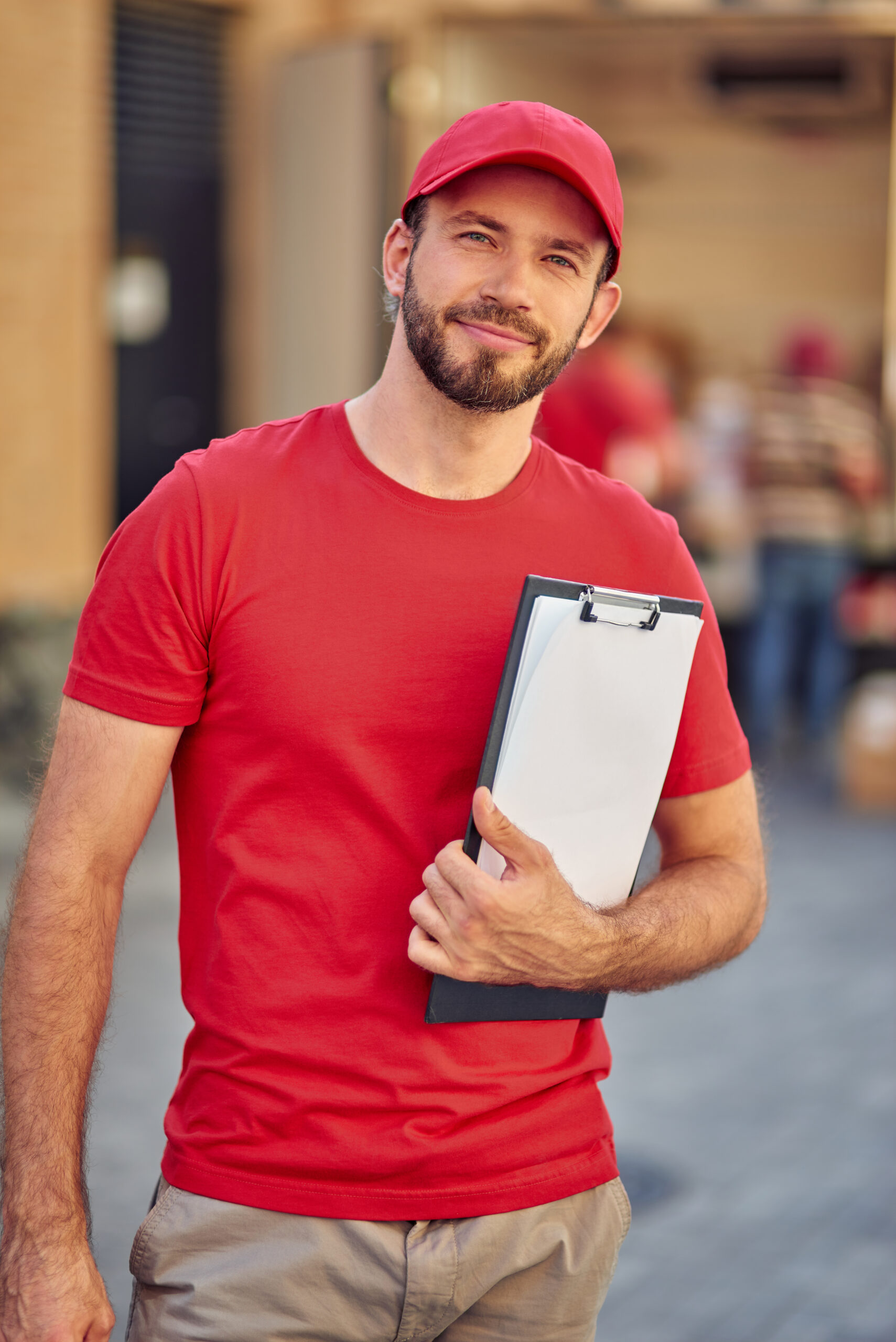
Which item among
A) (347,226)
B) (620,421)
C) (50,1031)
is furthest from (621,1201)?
(347,226)

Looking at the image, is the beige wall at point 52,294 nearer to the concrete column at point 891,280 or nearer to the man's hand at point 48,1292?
the concrete column at point 891,280

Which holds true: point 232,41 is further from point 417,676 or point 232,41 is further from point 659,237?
point 417,676

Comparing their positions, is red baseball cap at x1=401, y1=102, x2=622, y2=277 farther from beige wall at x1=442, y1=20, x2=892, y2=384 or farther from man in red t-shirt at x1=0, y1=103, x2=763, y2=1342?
beige wall at x1=442, y1=20, x2=892, y2=384

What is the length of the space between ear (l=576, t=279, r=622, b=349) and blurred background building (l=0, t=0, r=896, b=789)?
22.2 feet

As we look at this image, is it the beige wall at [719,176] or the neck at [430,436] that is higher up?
the beige wall at [719,176]

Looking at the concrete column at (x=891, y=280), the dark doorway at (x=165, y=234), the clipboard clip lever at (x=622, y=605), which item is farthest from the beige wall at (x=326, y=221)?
the clipboard clip lever at (x=622, y=605)

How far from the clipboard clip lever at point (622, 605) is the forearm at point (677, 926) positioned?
13.8 inches

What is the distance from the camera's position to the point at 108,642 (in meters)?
1.98

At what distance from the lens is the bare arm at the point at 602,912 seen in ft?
6.24

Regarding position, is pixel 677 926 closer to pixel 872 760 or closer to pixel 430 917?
pixel 430 917

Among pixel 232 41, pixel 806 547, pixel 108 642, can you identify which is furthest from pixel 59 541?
pixel 108 642

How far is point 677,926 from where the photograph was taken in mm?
2141

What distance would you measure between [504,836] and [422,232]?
→ 2.45 ft

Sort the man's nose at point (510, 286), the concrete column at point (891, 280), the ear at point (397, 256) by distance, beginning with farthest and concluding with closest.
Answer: the concrete column at point (891, 280), the ear at point (397, 256), the man's nose at point (510, 286)
